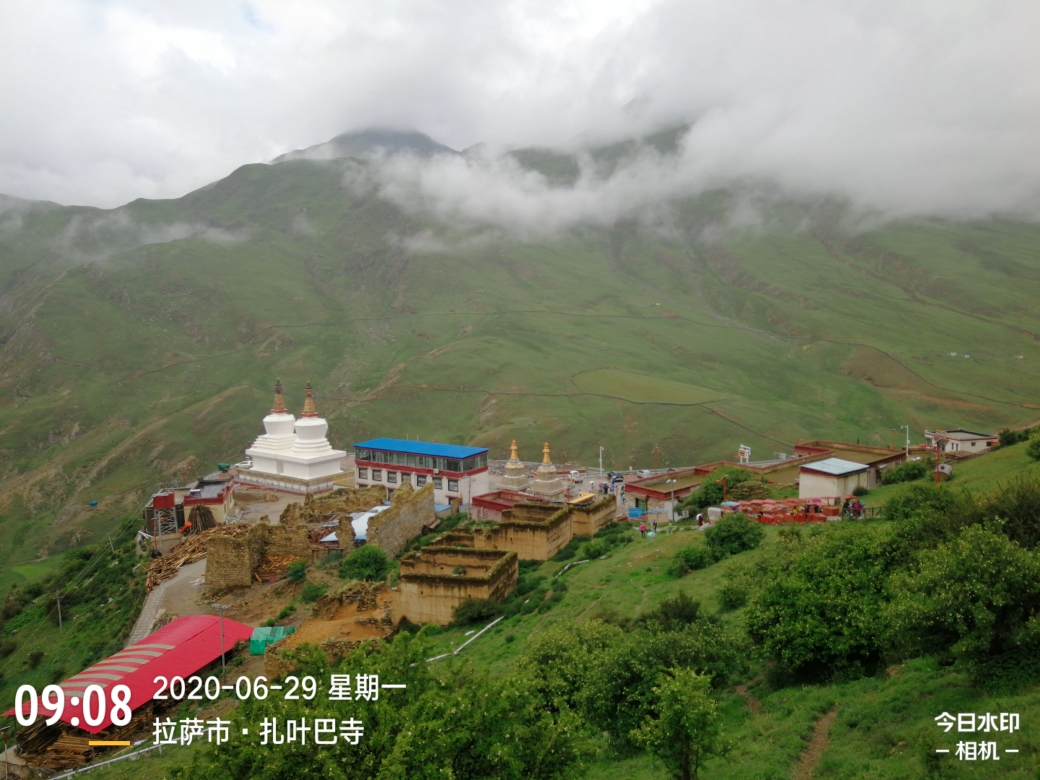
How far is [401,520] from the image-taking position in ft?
135

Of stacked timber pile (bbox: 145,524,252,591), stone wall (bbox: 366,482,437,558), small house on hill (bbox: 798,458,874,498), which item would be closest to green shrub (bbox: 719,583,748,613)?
small house on hill (bbox: 798,458,874,498)

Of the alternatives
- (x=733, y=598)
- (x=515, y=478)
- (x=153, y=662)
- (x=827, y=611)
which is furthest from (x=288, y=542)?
(x=827, y=611)

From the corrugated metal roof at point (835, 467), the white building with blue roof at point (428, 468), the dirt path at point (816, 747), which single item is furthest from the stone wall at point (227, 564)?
the corrugated metal roof at point (835, 467)

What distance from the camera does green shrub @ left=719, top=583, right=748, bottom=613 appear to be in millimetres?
19344

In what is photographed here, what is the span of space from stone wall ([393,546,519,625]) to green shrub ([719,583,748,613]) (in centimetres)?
1017

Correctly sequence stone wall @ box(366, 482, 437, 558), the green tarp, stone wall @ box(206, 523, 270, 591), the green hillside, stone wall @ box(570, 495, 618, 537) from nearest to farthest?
the green tarp
stone wall @ box(206, 523, 270, 591)
stone wall @ box(570, 495, 618, 537)
stone wall @ box(366, 482, 437, 558)
the green hillside

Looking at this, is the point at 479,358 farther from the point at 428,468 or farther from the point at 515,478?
the point at 428,468

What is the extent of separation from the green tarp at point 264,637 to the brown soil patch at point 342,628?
673mm

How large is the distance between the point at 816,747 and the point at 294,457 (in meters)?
58.3

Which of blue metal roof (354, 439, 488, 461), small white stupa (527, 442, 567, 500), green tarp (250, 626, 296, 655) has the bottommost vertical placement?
green tarp (250, 626, 296, 655)

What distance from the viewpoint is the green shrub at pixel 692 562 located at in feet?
82.4

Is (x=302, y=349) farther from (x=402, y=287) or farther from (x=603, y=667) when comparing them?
(x=603, y=667)

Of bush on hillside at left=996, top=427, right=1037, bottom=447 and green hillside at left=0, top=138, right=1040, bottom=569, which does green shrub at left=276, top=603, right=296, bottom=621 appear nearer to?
bush on hillside at left=996, top=427, right=1037, bottom=447

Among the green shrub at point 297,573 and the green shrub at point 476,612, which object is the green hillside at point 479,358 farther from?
the green shrub at point 476,612
